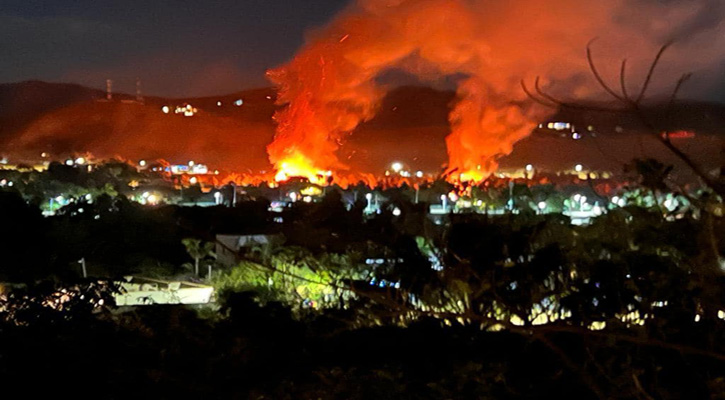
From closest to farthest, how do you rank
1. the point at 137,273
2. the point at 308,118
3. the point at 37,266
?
the point at 37,266
the point at 137,273
the point at 308,118

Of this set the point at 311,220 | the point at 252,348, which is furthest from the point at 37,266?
the point at 252,348

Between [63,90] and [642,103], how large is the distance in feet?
326

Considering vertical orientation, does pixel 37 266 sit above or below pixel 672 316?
above

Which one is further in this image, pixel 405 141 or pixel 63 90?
pixel 63 90

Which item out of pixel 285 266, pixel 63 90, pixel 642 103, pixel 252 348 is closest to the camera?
pixel 642 103

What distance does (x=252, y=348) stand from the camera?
748 cm

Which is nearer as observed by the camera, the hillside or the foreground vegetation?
the foreground vegetation

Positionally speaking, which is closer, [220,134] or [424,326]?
[424,326]

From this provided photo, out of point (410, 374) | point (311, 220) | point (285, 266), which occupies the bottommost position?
point (410, 374)

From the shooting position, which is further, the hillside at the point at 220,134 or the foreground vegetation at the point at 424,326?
the hillside at the point at 220,134

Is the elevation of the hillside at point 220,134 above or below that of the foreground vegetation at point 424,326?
above

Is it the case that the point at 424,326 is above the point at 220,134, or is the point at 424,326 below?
below

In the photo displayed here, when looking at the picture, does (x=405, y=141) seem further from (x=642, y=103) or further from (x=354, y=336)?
(x=642, y=103)

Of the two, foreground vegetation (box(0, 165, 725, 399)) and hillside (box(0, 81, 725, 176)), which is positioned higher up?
hillside (box(0, 81, 725, 176))
